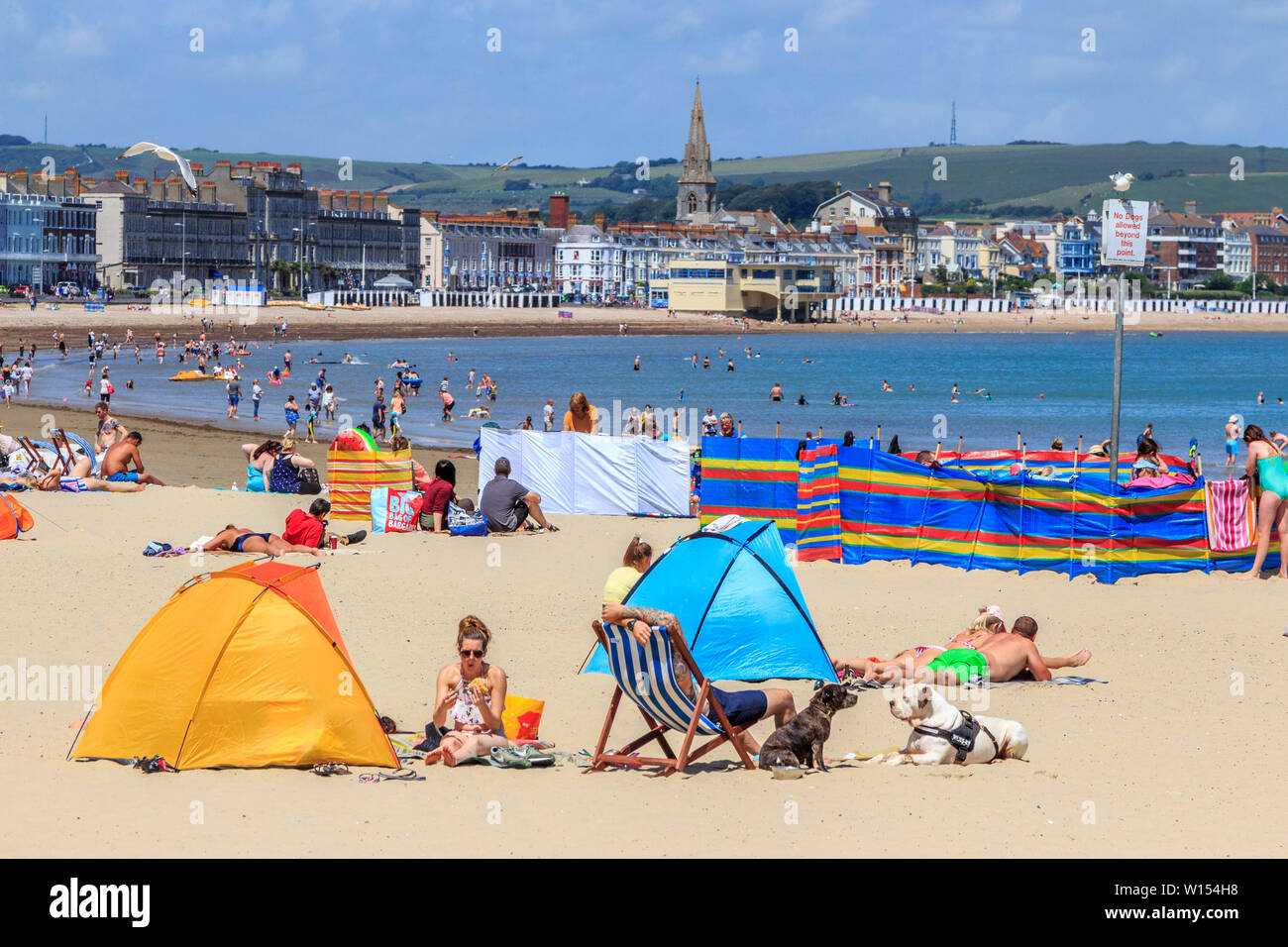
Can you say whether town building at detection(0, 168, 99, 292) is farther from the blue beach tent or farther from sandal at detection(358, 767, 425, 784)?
sandal at detection(358, 767, 425, 784)

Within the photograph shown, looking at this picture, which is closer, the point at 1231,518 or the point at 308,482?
the point at 1231,518

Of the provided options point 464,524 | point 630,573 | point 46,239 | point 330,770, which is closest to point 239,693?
point 330,770

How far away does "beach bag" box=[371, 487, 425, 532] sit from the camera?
16.2 metres

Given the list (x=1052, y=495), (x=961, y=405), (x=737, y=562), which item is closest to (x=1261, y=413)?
(x=961, y=405)

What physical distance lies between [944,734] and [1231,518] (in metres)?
6.93

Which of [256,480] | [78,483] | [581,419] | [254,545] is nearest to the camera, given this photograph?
[254,545]

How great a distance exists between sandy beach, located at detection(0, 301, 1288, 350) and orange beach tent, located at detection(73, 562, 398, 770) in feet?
220

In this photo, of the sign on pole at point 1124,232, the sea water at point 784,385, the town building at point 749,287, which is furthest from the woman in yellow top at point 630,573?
the town building at point 749,287

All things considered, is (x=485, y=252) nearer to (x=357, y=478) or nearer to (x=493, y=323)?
(x=493, y=323)

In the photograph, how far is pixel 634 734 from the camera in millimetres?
9305

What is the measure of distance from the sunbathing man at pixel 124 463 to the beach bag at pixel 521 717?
10.7 metres
